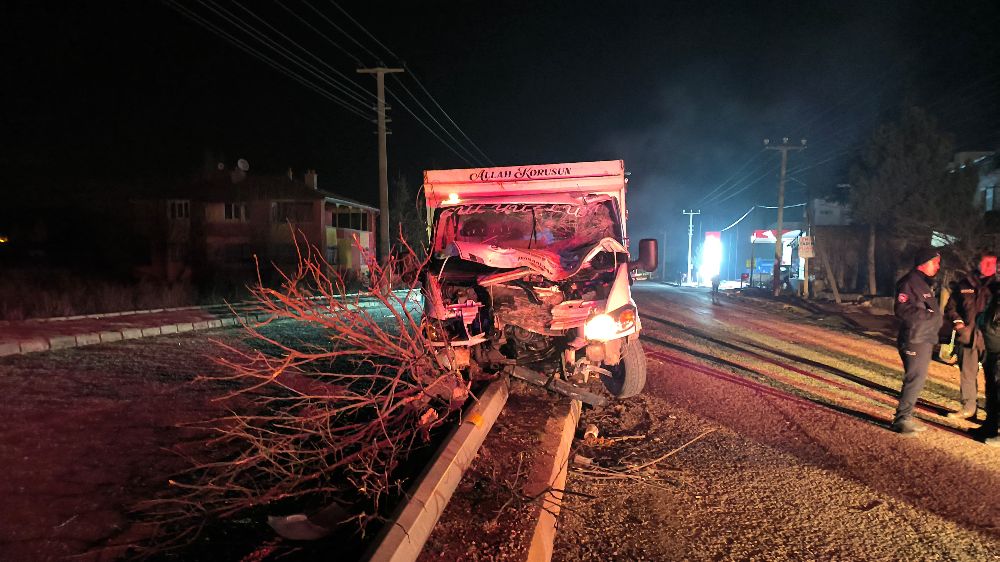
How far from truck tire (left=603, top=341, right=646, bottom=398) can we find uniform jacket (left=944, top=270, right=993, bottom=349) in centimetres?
331

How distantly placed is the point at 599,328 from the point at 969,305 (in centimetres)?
408

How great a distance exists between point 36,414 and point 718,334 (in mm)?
11688

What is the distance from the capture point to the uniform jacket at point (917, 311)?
5508 millimetres

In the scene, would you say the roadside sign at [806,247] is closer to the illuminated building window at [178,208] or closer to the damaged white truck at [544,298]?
the damaged white truck at [544,298]

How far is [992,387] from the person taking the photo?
5539 mm

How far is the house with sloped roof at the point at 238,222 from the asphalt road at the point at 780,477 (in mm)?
25153

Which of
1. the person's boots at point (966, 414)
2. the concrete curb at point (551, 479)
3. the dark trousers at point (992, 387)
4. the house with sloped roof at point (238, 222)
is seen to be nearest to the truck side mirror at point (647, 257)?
the concrete curb at point (551, 479)

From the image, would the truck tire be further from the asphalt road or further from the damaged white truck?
the asphalt road

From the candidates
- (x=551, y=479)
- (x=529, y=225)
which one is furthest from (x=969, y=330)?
(x=551, y=479)

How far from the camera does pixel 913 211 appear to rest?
62.8 ft

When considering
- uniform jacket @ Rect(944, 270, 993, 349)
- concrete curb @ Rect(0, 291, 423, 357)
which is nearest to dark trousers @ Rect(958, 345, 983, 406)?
uniform jacket @ Rect(944, 270, 993, 349)

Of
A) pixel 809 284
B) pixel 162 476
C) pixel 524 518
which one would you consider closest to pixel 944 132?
pixel 809 284

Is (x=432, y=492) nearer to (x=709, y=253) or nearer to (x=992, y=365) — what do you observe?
(x=992, y=365)

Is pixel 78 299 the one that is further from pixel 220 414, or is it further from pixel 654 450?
pixel 654 450
